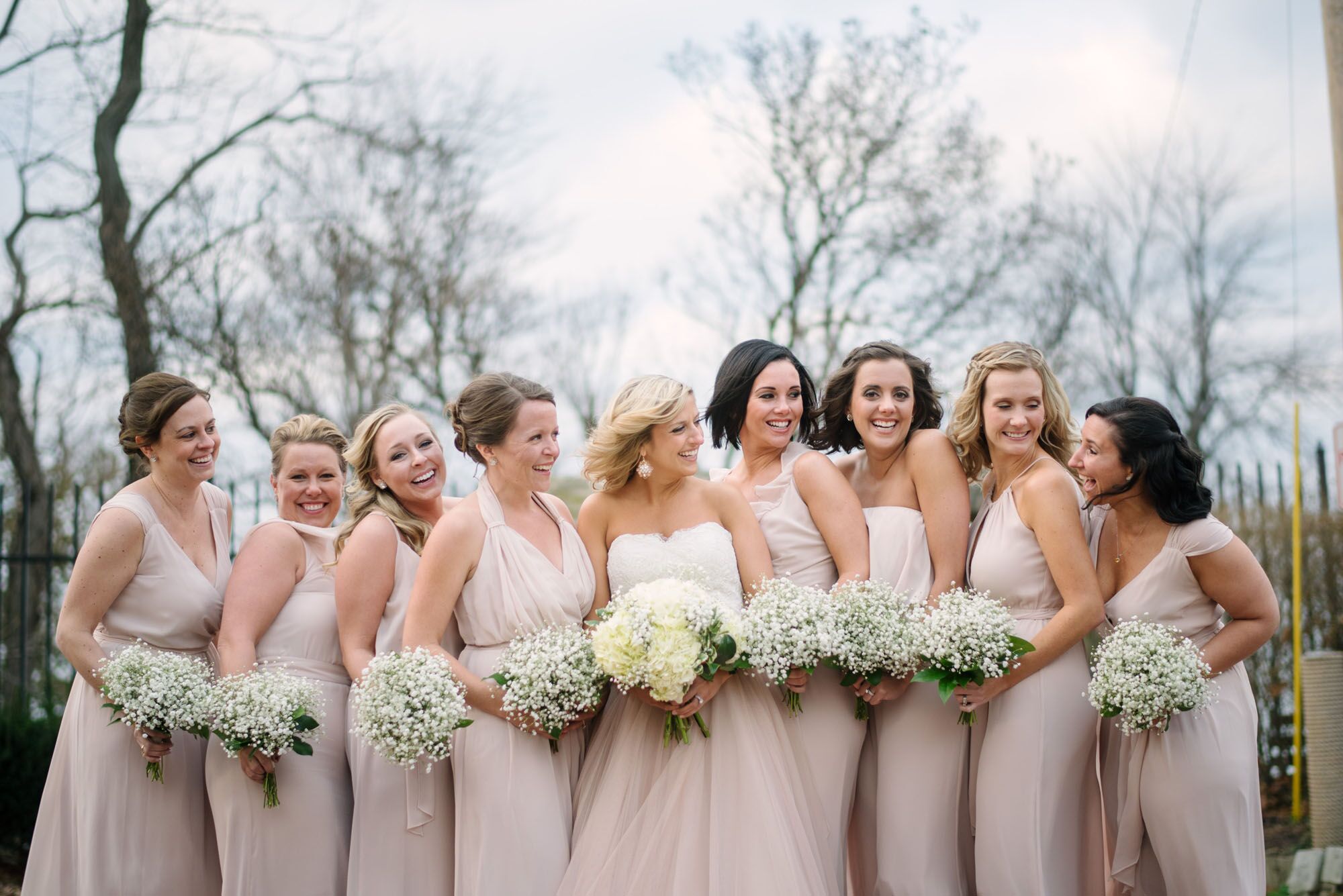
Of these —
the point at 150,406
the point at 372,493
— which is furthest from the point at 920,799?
the point at 150,406

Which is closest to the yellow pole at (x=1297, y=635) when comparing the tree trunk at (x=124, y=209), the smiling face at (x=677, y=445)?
the smiling face at (x=677, y=445)

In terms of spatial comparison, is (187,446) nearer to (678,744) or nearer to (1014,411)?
(678,744)

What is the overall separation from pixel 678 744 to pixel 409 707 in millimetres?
1307

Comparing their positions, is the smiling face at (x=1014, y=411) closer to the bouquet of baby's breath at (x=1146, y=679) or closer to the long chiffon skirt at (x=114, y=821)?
the bouquet of baby's breath at (x=1146, y=679)

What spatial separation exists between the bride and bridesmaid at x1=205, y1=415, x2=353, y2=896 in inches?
51.4

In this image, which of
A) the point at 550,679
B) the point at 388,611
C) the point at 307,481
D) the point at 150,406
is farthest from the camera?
the point at 307,481

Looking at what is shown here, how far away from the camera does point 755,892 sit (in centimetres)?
483

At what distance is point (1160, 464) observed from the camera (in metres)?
5.32

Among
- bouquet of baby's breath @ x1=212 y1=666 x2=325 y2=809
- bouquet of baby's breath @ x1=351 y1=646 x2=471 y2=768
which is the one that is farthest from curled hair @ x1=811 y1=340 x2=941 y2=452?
bouquet of baby's breath @ x1=212 y1=666 x2=325 y2=809

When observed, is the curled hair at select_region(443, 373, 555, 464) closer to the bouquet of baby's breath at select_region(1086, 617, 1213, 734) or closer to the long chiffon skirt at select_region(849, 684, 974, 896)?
the long chiffon skirt at select_region(849, 684, 974, 896)

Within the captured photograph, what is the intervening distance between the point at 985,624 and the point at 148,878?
14.3 feet

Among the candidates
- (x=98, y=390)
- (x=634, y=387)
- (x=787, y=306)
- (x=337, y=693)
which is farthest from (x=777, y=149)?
(x=337, y=693)

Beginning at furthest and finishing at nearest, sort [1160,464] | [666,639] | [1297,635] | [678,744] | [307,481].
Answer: [1297,635] → [307,481] → [1160,464] → [678,744] → [666,639]

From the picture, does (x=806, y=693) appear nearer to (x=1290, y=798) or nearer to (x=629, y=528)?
(x=629, y=528)
